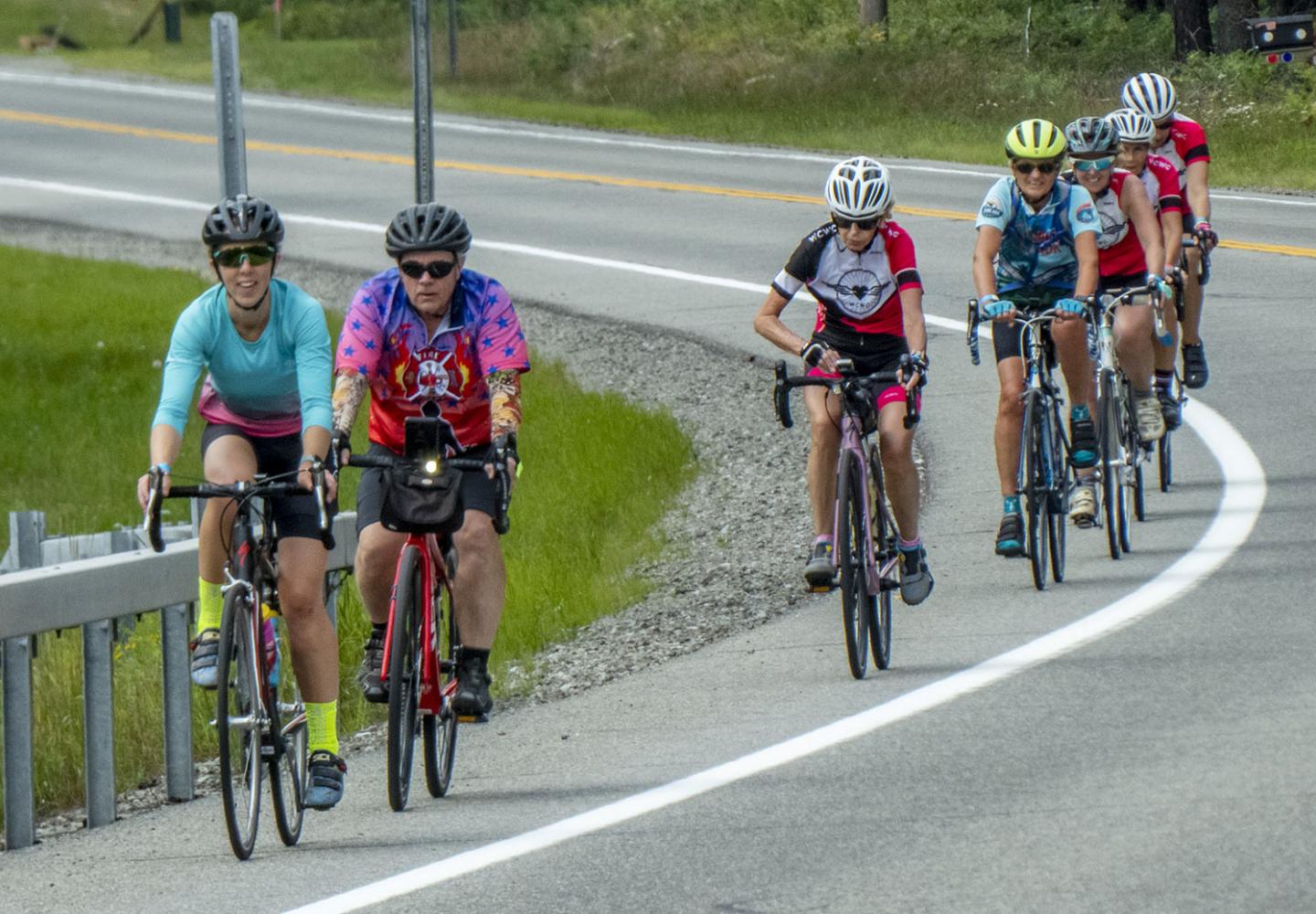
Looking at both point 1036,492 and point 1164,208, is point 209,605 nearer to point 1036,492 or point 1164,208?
point 1036,492

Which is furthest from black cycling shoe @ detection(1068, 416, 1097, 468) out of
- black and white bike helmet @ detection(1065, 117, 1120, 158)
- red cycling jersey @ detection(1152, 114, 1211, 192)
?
red cycling jersey @ detection(1152, 114, 1211, 192)

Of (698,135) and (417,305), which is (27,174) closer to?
(698,135)

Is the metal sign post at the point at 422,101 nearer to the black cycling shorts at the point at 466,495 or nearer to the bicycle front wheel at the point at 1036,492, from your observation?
the bicycle front wheel at the point at 1036,492

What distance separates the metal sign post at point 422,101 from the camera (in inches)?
476

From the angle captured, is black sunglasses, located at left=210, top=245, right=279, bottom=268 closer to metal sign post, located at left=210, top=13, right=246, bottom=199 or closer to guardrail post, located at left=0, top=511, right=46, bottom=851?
guardrail post, located at left=0, top=511, right=46, bottom=851

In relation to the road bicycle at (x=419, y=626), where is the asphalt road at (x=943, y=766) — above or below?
below

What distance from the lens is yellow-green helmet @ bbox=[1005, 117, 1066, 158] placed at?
33.4ft

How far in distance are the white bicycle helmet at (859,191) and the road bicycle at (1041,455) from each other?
3.60ft

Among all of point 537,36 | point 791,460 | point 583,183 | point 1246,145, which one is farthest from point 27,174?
point 791,460

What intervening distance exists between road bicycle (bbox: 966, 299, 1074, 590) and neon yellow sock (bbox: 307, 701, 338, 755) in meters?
3.73

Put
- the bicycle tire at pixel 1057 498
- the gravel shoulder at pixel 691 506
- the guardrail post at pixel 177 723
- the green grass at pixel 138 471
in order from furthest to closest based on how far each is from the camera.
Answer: the bicycle tire at pixel 1057 498 → the green grass at pixel 138 471 → the gravel shoulder at pixel 691 506 → the guardrail post at pixel 177 723

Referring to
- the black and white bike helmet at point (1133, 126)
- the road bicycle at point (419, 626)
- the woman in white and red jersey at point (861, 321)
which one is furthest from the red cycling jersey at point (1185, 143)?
the road bicycle at point (419, 626)

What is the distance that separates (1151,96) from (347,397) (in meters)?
6.79

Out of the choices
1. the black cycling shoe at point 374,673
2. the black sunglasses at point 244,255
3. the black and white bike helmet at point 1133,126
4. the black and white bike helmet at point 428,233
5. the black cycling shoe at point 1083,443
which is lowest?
the black cycling shoe at point 374,673
